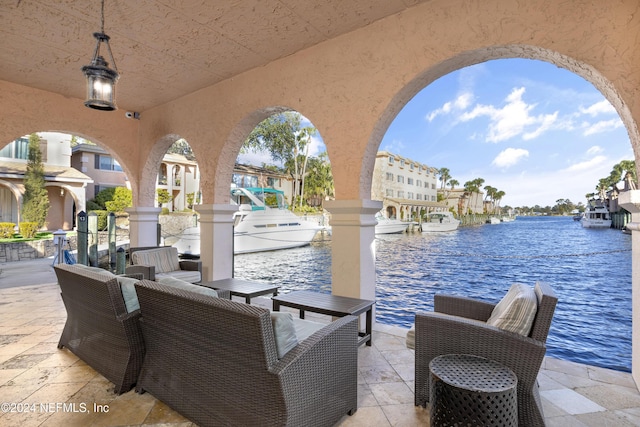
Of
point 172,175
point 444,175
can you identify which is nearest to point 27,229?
point 172,175

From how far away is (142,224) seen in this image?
22.0ft

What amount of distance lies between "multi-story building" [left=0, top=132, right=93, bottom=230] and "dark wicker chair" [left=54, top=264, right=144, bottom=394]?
15697 mm

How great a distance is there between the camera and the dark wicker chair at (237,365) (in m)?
1.57

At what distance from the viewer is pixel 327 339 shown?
1883 millimetres

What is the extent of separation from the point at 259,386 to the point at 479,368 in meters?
1.19

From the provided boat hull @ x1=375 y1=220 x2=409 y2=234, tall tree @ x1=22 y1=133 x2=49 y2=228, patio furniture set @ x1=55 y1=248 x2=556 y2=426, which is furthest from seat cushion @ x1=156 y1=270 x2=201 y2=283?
boat hull @ x1=375 y1=220 x2=409 y2=234

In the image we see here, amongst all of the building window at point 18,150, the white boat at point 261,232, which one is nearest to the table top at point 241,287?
the white boat at point 261,232

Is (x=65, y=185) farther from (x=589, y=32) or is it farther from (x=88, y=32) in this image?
(x=589, y=32)

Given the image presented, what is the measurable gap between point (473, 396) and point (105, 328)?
2.51 metres

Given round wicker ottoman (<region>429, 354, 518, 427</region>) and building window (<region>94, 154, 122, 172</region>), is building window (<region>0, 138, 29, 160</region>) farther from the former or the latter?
round wicker ottoman (<region>429, 354, 518, 427</region>)

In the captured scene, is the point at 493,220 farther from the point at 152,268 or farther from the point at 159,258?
the point at 152,268

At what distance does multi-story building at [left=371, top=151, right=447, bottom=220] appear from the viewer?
32.4 metres

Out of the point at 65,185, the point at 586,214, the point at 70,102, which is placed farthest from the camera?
the point at 586,214

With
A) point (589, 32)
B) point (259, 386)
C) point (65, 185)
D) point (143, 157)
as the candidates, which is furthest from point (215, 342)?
point (65, 185)
